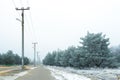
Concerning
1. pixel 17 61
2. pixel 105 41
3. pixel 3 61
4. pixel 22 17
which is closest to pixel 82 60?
pixel 105 41

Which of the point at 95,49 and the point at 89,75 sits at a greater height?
the point at 95,49

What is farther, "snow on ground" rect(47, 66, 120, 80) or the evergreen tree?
the evergreen tree

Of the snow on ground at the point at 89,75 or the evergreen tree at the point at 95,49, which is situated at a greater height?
the evergreen tree at the point at 95,49

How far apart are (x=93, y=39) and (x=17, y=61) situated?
113195 mm

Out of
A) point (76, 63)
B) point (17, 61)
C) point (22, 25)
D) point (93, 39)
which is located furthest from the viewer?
point (17, 61)

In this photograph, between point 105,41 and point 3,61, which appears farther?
→ point 3,61

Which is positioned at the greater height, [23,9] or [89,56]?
[23,9]

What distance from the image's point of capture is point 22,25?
57.4 meters

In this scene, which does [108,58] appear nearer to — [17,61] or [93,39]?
[93,39]

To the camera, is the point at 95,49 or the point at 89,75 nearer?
the point at 89,75

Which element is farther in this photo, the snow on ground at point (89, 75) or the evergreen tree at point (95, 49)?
the evergreen tree at point (95, 49)

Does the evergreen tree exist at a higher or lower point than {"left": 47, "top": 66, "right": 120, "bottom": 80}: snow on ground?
higher

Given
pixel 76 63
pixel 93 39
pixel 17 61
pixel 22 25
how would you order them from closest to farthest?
pixel 22 25 < pixel 93 39 < pixel 76 63 < pixel 17 61

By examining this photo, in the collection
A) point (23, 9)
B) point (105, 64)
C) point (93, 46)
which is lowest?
point (105, 64)
